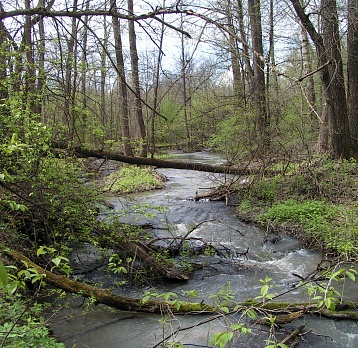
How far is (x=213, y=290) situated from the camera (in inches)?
223

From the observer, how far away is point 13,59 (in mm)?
5270

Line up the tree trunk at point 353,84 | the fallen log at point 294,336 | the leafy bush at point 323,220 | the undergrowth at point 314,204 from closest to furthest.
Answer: the fallen log at point 294,336, the leafy bush at point 323,220, the undergrowth at point 314,204, the tree trunk at point 353,84

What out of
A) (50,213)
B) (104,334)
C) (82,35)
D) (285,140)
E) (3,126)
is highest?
(82,35)

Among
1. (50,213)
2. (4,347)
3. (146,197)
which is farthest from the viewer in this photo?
(146,197)

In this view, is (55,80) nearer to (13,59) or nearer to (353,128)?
(13,59)

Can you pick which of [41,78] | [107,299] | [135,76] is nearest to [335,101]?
[135,76]

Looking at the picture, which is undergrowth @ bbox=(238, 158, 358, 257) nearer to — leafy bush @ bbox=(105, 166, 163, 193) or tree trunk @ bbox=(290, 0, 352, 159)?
tree trunk @ bbox=(290, 0, 352, 159)

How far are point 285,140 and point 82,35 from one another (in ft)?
21.2

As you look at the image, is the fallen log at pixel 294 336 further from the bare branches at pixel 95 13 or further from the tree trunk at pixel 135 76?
the tree trunk at pixel 135 76

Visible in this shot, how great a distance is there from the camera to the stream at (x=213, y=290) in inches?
168

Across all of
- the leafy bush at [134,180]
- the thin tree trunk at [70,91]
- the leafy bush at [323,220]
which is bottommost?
the leafy bush at [323,220]

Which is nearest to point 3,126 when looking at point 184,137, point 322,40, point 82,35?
point 82,35

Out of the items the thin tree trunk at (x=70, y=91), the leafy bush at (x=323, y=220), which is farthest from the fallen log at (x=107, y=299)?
the leafy bush at (x=323, y=220)

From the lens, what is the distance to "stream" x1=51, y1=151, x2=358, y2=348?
4258 mm
